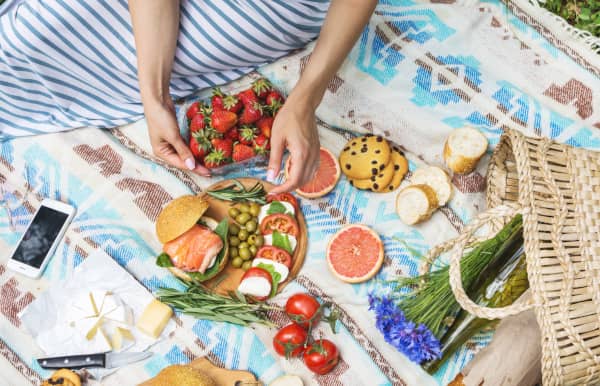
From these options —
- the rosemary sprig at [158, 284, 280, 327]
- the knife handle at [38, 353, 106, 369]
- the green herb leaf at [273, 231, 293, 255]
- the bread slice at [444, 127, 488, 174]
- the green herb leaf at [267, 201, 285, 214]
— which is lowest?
the knife handle at [38, 353, 106, 369]

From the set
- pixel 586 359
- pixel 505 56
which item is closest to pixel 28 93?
pixel 505 56

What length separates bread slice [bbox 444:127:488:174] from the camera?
5.81 ft

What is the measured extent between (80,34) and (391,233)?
1139 mm

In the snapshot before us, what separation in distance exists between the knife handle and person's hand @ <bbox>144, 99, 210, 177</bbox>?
0.61 metres

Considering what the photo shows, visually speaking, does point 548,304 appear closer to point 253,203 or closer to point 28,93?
point 253,203

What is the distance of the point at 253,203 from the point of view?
6.01ft

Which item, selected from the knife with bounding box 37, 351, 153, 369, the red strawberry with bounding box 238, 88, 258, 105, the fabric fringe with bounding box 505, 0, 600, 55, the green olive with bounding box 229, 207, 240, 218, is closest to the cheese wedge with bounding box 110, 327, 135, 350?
the knife with bounding box 37, 351, 153, 369

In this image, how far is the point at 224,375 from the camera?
1.71 m

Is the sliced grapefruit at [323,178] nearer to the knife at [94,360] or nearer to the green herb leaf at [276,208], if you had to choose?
the green herb leaf at [276,208]

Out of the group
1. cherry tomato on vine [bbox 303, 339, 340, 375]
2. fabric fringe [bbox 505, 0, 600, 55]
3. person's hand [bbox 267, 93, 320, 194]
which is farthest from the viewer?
fabric fringe [bbox 505, 0, 600, 55]

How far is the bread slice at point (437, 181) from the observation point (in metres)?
1.79

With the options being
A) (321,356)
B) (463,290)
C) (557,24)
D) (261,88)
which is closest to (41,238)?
(261,88)

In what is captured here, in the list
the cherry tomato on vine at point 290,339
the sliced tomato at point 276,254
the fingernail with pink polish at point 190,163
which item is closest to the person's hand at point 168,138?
the fingernail with pink polish at point 190,163

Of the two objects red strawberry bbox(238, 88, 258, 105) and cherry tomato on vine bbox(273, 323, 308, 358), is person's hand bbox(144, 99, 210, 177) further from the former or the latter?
cherry tomato on vine bbox(273, 323, 308, 358)
